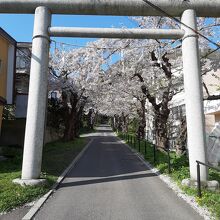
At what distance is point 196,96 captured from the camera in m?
8.62

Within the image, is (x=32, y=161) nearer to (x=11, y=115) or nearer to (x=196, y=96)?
(x=196, y=96)

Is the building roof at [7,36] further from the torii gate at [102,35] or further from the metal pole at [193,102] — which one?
the metal pole at [193,102]

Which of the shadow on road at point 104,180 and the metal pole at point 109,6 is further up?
the metal pole at point 109,6

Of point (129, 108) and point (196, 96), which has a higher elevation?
point (129, 108)

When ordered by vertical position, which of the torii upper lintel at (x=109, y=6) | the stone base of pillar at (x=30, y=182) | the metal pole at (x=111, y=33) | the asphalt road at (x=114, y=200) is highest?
the torii upper lintel at (x=109, y=6)

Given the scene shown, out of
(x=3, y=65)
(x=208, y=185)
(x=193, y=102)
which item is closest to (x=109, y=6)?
(x=193, y=102)

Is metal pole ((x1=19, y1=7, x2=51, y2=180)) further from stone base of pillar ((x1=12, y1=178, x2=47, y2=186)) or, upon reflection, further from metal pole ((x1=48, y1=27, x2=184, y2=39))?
metal pole ((x1=48, y1=27, x2=184, y2=39))

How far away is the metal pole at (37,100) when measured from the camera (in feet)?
28.3

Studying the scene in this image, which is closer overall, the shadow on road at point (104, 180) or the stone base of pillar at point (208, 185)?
the stone base of pillar at point (208, 185)

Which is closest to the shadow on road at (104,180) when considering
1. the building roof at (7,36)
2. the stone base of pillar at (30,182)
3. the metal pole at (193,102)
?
the stone base of pillar at (30,182)

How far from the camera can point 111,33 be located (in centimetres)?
924

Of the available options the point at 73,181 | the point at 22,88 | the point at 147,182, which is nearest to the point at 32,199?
the point at 73,181

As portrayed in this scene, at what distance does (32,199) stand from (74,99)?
21.0 m

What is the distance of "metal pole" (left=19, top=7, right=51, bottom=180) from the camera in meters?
8.62
